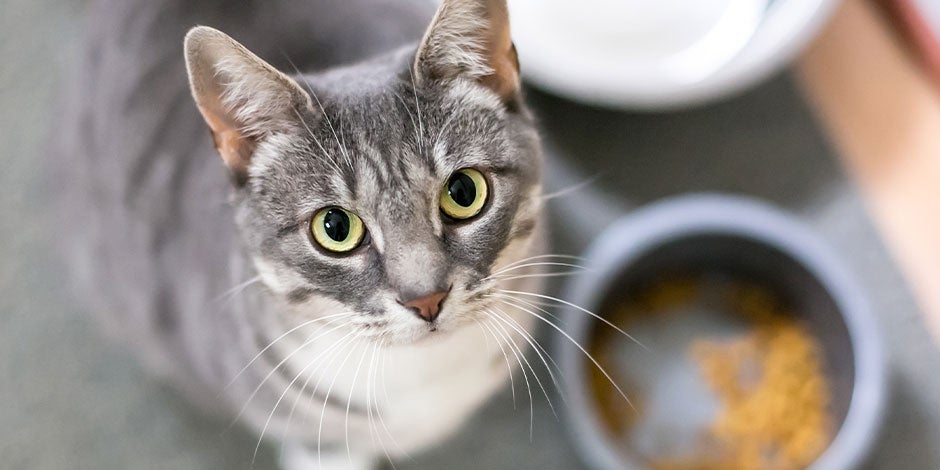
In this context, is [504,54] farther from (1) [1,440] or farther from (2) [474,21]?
(1) [1,440]

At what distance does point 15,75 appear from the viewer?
1578 mm

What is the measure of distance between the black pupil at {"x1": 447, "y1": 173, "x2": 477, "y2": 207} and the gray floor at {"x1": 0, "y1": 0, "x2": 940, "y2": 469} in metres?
0.59

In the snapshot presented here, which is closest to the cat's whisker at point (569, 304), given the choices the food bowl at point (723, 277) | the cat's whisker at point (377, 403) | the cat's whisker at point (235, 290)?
the food bowl at point (723, 277)

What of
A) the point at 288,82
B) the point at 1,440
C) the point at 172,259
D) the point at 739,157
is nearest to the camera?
A: the point at 288,82

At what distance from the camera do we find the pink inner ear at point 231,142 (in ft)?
2.62

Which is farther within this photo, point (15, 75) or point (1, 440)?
point (15, 75)

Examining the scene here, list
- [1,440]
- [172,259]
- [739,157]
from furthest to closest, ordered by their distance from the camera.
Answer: [739,157], [1,440], [172,259]

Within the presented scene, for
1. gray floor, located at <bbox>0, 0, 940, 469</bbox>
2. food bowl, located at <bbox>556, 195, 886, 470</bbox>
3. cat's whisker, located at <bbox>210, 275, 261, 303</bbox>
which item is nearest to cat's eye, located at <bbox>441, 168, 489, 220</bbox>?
cat's whisker, located at <bbox>210, 275, 261, 303</bbox>

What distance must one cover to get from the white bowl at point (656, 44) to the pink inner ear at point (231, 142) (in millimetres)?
610

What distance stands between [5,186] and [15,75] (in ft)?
0.68

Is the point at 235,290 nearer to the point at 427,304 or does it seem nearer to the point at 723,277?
the point at 427,304

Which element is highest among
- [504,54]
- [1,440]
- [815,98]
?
[815,98]

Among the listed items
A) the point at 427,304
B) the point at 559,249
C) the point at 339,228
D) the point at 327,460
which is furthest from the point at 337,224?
the point at 559,249

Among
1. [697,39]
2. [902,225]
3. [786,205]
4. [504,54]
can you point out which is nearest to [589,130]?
[697,39]
